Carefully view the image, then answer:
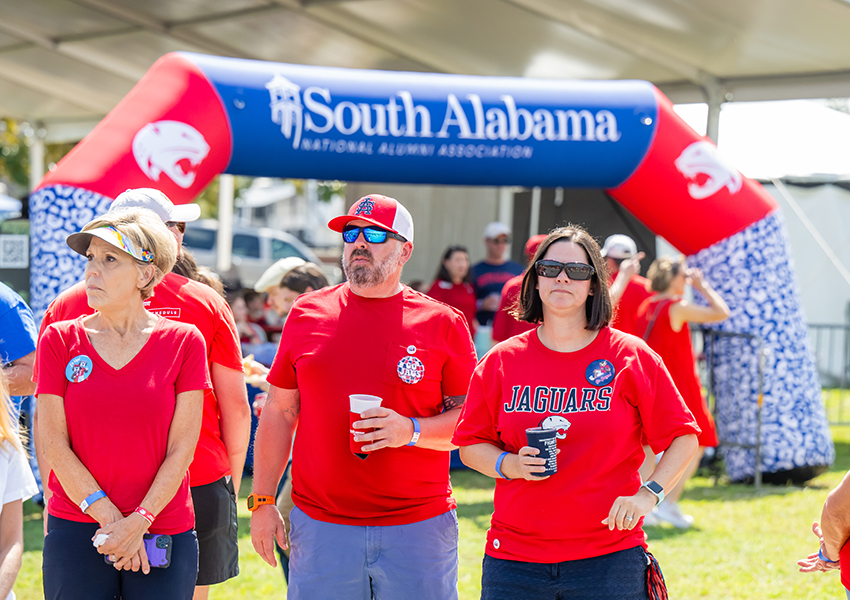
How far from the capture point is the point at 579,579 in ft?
8.23

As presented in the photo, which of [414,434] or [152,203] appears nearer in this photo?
[414,434]

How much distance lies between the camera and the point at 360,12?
32.7ft

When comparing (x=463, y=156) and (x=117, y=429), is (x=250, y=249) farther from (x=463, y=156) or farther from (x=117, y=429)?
(x=117, y=429)

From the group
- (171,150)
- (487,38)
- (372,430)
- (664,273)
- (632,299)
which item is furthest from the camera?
(487,38)

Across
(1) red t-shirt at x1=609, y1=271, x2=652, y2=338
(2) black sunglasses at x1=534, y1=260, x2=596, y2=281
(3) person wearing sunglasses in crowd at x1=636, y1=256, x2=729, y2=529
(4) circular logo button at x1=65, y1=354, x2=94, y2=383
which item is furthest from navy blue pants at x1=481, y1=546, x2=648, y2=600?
(1) red t-shirt at x1=609, y1=271, x2=652, y2=338

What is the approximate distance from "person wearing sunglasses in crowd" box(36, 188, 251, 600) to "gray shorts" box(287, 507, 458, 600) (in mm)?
515

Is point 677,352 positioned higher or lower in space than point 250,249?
lower

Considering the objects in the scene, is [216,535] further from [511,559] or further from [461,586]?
[461,586]

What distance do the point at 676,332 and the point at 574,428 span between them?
3.74 meters

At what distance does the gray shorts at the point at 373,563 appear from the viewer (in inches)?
108

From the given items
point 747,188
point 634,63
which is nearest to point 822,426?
point 747,188

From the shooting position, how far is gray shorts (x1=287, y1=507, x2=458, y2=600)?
2734 mm

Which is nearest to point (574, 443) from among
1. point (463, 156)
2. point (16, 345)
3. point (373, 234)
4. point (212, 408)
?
point (373, 234)

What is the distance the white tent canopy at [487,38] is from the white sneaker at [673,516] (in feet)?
14.6
